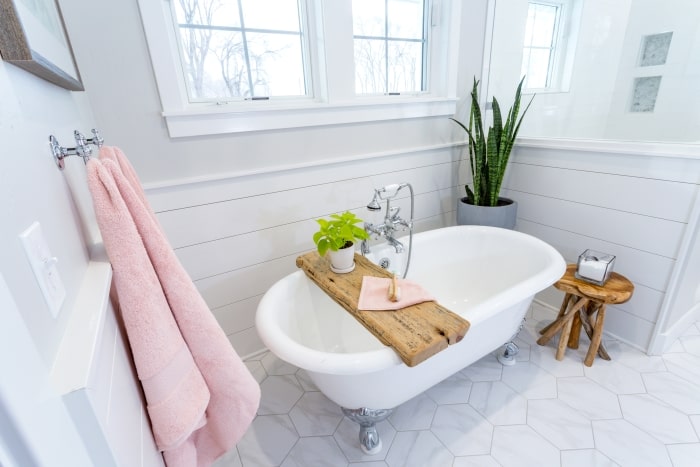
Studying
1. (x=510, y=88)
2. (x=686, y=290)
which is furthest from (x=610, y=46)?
(x=686, y=290)

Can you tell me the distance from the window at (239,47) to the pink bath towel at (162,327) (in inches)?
36.8

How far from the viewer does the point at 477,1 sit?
2.01 m

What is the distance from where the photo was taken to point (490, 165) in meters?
2.05

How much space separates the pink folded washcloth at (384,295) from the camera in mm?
1288

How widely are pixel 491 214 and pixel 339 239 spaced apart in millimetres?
1087

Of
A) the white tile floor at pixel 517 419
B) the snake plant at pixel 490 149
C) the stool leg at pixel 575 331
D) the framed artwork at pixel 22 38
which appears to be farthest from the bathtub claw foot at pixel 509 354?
the framed artwork at pixel 22 38

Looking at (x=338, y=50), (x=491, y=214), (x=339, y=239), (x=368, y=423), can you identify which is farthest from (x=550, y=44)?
(x=368, y=423)

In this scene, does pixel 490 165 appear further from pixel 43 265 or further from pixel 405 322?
pixel 43 265

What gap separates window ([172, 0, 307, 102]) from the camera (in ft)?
4.86

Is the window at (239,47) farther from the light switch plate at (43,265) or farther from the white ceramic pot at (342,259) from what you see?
the light switch plate at (43,265)

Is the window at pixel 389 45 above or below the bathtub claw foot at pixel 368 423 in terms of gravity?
above

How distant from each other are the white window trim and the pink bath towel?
73 centimetres

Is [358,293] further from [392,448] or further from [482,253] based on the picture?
[482,253]

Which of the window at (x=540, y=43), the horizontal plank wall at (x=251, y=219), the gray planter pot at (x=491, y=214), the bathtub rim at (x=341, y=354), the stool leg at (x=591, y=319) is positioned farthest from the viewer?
the window at (x=540, y=43)
